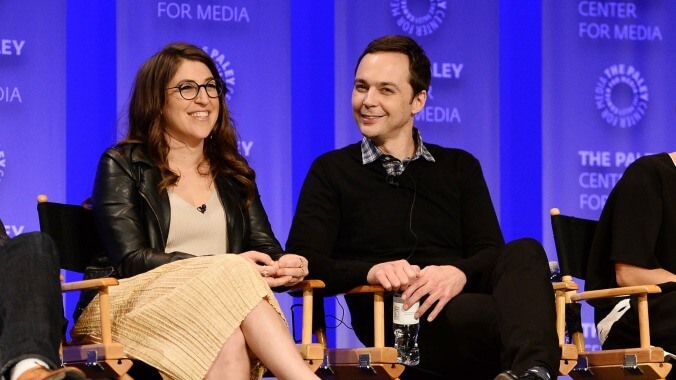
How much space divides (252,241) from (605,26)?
9.87ft

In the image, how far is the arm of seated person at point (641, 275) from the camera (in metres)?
3.66

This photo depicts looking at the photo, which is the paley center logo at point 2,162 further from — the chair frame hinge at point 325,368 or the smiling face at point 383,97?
the chair frame hinge at point 325,368

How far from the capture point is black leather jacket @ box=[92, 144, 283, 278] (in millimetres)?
3381

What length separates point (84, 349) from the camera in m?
3.18

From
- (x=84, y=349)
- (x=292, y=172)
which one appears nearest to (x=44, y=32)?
(x=292, y=172)

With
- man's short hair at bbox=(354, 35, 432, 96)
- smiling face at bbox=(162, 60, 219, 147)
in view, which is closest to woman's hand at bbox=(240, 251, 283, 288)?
smiling face at bbox=(162, 60, 219, 147)

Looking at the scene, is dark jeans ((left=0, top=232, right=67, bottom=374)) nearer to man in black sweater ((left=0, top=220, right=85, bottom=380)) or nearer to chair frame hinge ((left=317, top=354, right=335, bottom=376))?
man in black sweater ((left=0, top=220, right=85, bottom=380))

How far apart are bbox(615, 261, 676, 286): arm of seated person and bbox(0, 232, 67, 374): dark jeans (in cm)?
189

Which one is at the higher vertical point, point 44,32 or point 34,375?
point 44,32

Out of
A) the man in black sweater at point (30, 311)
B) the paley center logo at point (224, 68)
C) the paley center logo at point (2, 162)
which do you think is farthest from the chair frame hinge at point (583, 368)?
the paley center logo at point (2, 162)

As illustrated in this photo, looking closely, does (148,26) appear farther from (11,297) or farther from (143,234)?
(11,297)

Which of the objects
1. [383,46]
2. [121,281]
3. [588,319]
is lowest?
[588,319]

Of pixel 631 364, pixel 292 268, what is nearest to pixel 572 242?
pixel 631 364

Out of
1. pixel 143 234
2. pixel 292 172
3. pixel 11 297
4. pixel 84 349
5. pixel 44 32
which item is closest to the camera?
pixel 11 297
